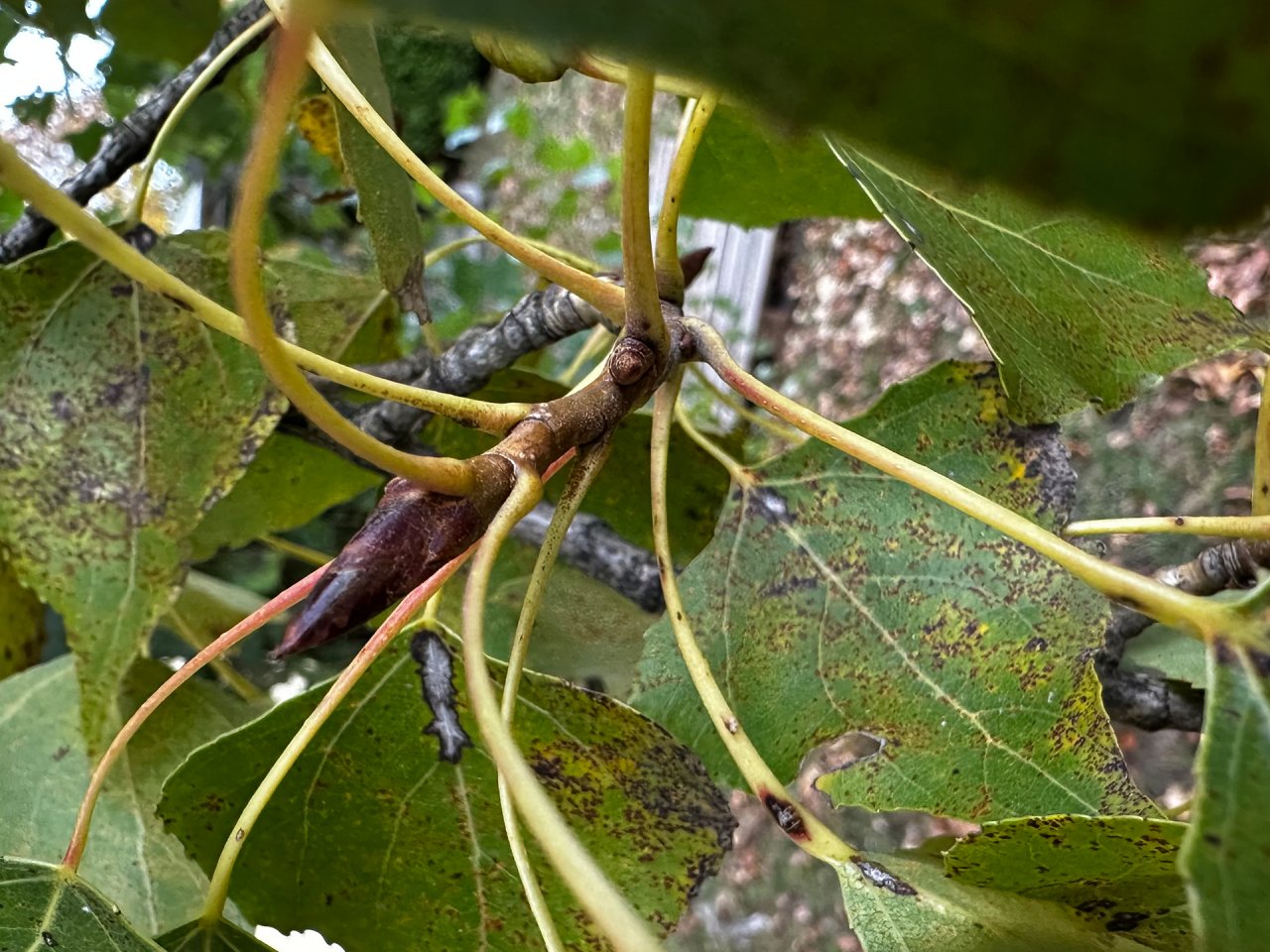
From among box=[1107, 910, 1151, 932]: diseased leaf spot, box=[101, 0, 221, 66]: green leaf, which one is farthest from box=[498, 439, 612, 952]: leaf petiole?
box=[101, 0, 221, 66]: green leaf

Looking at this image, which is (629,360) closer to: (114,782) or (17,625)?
(114,782)

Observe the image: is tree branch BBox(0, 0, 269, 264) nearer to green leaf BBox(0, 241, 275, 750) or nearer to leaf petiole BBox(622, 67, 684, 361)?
green leaf BBox(0, 241, 275, 750)

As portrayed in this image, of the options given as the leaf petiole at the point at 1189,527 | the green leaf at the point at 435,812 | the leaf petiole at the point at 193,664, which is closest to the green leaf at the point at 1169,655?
the leaf petiole at the point at 1189,527

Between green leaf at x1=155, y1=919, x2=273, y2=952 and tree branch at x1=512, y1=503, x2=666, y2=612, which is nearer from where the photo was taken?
green leaf at x1=155, y1=919, x2=273, y2=952

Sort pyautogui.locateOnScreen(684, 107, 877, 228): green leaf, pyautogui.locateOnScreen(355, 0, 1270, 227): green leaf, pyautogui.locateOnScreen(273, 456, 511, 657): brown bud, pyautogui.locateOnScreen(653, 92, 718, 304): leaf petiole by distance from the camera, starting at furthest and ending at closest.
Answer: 1. pyautogui.locateOnScreen(684, 107, 877, 228): green leaf
2. pyautogui.locateOnScreen(653, 92, 718, 304): leaf petiole
3. pyautogui.locateOnScreen(273, 456, 511, 657): brown bud
4. pyautogui.locateOnScreen(355, 0, 1270, 227): green leaf

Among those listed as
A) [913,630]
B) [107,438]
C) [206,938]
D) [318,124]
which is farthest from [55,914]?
[318,124]

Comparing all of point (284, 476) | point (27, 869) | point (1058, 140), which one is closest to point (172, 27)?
point (284, 476)
